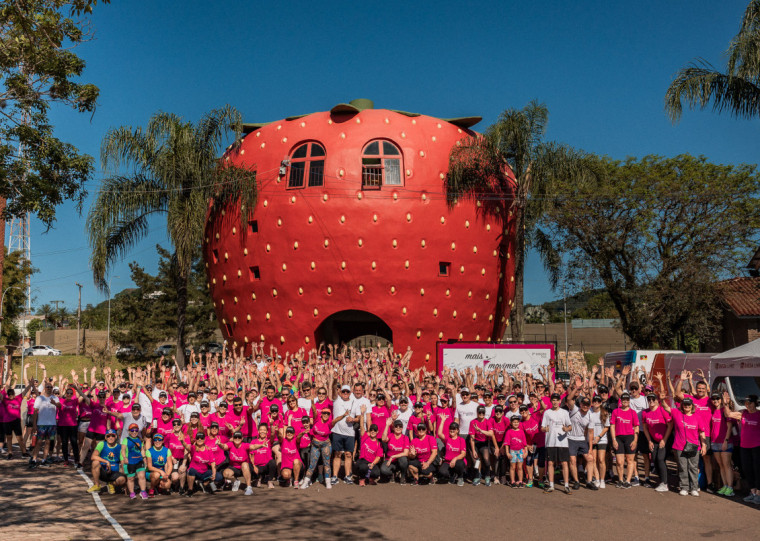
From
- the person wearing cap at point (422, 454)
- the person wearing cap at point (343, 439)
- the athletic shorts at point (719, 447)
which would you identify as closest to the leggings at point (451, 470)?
the person wearing cap at point (422, 454)

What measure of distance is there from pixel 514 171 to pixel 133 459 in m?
15.1

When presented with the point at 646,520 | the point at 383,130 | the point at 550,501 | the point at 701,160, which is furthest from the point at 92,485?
the point at 701,160

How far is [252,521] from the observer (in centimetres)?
765

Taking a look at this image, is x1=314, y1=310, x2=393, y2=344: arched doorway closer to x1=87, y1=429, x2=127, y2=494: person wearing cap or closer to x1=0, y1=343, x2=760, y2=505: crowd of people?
x1=0, y1=343, x2=760, y2=505: crowd of people

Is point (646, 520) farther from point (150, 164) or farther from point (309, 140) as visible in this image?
point (150, 164)

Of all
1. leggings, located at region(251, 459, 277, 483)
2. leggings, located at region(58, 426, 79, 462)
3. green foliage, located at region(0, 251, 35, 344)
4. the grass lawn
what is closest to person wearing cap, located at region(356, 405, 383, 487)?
leggings, located at region(251, 459, 277, 483)

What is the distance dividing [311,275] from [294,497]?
37.7ft

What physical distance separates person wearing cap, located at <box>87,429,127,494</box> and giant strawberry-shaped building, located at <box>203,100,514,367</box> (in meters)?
11.1

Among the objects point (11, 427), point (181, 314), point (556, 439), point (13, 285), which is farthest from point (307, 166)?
point (13, 285)

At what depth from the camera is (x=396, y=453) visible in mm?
9883

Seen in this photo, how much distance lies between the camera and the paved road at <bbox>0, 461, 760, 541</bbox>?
712cm

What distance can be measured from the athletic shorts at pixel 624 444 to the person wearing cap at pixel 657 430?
0.33 m

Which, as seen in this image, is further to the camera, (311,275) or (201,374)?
(311,275)

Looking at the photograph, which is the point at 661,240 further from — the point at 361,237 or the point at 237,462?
the point at 237,462
